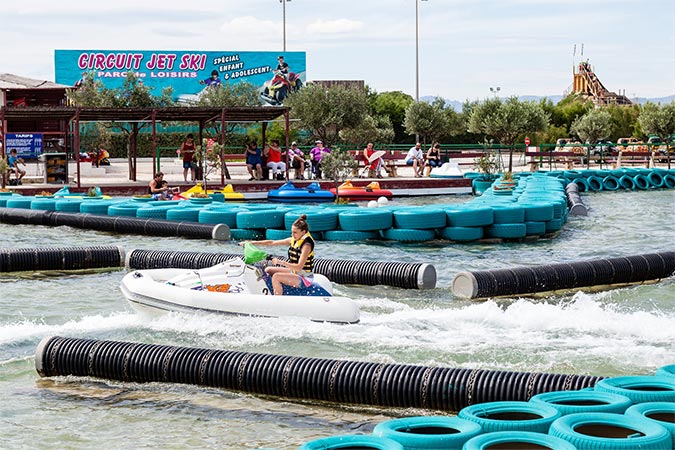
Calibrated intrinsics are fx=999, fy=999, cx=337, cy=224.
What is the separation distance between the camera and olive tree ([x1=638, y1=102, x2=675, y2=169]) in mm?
47406

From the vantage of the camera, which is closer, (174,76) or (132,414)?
(132,414)

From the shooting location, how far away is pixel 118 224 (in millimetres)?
21094

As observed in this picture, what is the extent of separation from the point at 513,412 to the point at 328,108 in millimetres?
43543

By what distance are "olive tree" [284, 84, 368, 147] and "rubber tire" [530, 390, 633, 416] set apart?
42148 millimetres

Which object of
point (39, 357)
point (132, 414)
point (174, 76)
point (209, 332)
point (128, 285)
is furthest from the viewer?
point (174, 76)

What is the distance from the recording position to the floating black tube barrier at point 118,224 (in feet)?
65.3

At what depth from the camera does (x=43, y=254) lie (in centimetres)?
1631

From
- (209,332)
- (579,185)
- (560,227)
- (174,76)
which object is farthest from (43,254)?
(174,76)

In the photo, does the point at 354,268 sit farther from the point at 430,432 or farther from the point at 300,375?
the point at 430,432

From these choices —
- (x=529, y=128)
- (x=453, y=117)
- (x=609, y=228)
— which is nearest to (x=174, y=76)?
(x=453, y=117)

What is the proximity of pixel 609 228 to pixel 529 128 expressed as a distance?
23.8 metres

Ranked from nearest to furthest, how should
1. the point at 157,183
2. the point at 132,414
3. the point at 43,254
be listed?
the point at 132,414
the point at 43,254
the point at 157,183

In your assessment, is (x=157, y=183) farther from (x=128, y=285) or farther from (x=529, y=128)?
(x=529, y=128)

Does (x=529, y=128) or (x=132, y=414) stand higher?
(x=529, y=128)
